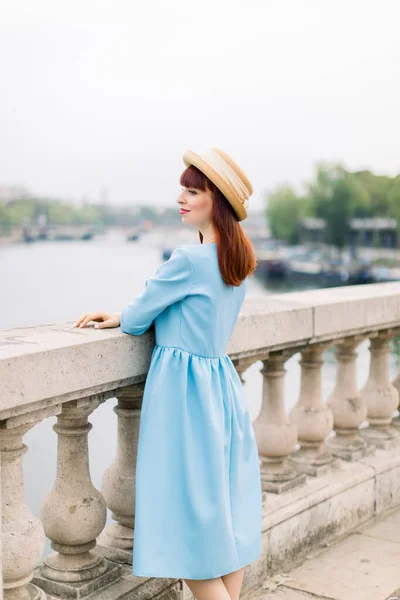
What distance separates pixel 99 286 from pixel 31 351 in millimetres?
79458

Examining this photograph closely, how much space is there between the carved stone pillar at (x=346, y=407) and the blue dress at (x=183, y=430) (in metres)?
1.69

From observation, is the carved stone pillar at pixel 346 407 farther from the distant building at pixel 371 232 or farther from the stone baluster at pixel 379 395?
the distant building at pixel 371 232

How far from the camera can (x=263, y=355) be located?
131 inches

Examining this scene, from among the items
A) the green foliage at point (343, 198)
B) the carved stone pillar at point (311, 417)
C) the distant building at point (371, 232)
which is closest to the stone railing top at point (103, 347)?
the carved stone pillar at point (311, 417)

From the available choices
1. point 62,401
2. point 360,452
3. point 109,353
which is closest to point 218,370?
point 109,353

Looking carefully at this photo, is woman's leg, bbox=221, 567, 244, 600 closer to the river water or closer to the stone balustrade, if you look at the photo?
the stone balustrade

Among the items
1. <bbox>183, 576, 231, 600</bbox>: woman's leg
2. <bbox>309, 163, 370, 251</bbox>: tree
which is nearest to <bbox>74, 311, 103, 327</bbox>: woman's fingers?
<bbox>183, 576, 231, 600</bbox>: woman's leg

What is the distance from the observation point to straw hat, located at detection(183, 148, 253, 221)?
254 centimetres

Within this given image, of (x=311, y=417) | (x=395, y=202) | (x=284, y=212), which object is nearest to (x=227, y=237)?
(x=311, y=417)

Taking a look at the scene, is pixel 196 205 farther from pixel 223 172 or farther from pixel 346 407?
pixel 346 407

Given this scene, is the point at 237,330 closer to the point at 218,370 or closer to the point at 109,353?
the point at 218,370

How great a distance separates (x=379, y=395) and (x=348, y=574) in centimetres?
129

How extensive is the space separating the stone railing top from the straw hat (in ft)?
1.62

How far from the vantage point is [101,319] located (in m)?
2.59
